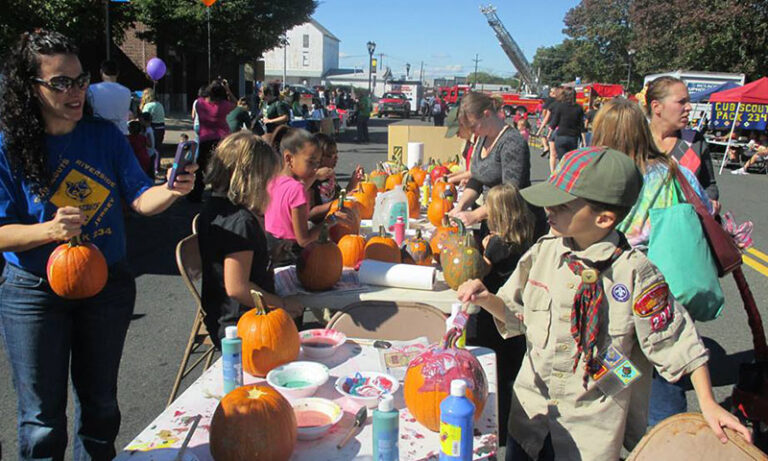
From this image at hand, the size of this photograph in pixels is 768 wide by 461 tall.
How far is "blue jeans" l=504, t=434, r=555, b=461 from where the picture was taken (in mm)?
2219

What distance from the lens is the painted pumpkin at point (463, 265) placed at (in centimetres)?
329

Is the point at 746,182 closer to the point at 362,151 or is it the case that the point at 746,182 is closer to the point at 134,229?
the point at 362,151

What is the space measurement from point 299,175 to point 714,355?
145 inches

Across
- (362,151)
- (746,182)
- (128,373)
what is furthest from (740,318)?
(362,151)

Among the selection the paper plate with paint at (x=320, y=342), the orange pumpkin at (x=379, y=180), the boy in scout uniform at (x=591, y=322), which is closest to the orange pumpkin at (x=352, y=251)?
the paper plate with paint at (x=320, y=342)

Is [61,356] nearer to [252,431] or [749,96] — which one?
[252,431]

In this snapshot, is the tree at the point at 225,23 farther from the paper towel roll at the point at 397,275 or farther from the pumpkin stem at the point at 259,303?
the pumpkin stem at the point at 259,303

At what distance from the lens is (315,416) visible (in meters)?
1.98

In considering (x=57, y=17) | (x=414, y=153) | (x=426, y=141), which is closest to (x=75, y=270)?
(x=414, y=153)

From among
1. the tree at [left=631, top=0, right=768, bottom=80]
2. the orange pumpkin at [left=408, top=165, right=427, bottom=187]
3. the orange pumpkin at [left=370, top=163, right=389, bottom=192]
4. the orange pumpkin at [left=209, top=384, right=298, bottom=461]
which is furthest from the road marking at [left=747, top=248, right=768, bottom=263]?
the tree at [left=631, top=0, right=768, bottom=80]

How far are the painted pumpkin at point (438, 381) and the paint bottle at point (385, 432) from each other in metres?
0.29

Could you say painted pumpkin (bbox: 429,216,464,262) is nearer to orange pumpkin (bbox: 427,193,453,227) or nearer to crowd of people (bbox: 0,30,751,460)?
orange pumpkin (bbox: 427,193,453,227)

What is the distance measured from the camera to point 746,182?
15375mm

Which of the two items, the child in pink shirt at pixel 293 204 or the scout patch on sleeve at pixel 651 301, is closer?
the scout patch on sleeve at pixel 651 301
